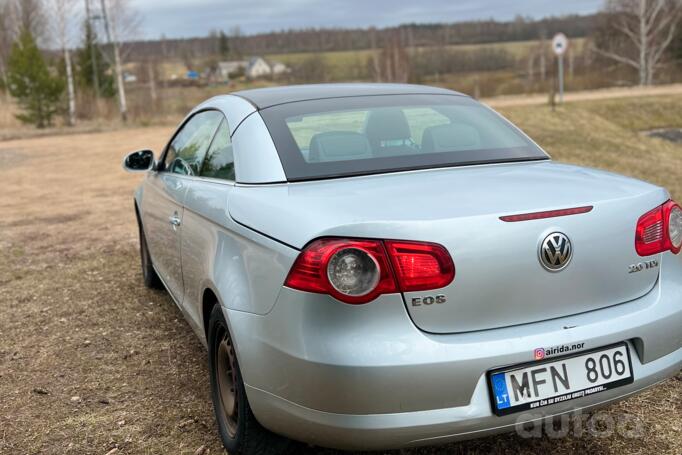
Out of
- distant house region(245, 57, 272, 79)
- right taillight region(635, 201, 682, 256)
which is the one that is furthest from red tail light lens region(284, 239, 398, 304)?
distant house region(245, 57, 272, 79)

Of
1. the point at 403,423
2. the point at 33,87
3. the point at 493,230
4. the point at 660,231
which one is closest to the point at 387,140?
the point at 493,230

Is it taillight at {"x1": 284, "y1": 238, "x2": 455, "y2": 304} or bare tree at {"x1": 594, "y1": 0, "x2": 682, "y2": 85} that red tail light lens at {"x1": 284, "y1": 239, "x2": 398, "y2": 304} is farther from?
bare tree at {"x1": 594, "y1": 0, "x2": 682, "y2": 85}

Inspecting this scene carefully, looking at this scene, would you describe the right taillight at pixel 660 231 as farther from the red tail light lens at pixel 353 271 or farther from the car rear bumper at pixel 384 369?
the red tail light lens at pixel 353 271

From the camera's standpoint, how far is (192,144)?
12.9ft

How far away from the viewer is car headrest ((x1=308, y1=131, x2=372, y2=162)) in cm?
290

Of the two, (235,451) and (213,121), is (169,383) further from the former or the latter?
(213,121)

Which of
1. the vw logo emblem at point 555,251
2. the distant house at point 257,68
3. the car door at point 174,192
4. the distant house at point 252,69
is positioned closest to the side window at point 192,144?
the car door at point 174,192

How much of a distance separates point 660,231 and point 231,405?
1808mm

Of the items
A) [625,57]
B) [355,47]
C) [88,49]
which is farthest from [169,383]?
[355,47]

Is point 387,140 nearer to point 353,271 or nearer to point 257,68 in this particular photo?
point 353,271

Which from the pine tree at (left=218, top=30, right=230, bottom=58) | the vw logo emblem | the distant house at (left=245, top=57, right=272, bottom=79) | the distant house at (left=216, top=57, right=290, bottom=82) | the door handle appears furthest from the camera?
the pine tree at (left=218, top=30, right=230, bottom=58)

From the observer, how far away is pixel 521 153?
3121 millimetres

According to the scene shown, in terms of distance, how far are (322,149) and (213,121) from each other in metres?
0.94

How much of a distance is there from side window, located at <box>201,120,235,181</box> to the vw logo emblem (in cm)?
141
